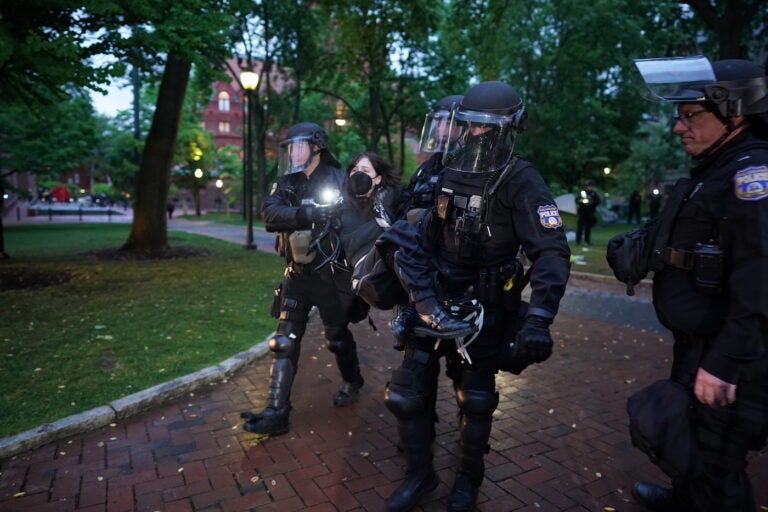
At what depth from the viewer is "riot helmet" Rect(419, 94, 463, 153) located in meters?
3.85

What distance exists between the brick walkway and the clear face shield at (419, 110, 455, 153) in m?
2.14

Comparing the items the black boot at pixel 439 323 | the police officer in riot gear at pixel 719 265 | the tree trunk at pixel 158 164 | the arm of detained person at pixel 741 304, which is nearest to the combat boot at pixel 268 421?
the black boot at pixel 439 323

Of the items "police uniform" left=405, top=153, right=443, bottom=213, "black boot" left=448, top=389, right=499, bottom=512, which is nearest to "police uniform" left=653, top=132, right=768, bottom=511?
"black boot" left=448, top=389, right=499, bottom=512

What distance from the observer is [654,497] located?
9.59ft

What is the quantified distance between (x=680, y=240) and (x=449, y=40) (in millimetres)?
19930

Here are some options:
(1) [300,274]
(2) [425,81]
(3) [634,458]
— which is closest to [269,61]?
(2) [425,81]

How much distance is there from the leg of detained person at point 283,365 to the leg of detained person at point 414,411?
1223mm

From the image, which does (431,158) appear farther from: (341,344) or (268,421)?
(268,421)

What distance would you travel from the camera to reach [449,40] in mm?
20375

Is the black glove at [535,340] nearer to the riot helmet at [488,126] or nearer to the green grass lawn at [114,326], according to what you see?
the riot helmet at [488,126]

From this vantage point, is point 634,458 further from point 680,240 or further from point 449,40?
point 449,40

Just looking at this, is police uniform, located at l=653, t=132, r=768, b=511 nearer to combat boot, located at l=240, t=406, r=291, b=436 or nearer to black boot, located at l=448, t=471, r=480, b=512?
black boot, located at l=448, t=471, r=480, b=512

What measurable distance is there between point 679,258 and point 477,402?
124 centimetres

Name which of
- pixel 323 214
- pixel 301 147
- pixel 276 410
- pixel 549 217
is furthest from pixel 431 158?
pixel 276 410
